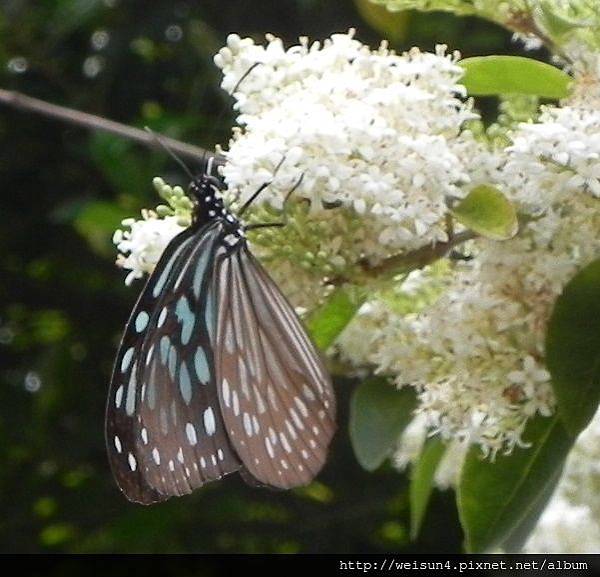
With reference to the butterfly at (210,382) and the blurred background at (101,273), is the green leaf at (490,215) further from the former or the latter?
the blurred background at (101,273)

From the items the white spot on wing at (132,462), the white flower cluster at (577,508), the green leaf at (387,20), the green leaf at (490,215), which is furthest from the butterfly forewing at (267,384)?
the green leaf at (387,20)

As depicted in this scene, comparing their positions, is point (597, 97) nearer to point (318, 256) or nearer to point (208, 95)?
point (318, 256)

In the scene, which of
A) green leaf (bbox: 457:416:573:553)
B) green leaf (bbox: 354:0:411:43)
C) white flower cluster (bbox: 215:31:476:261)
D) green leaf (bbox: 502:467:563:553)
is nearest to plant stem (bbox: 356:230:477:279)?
white flower cluster (bbox: 215:31:476:261)

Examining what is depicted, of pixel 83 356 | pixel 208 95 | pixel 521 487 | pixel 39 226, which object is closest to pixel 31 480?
pixel 83 356

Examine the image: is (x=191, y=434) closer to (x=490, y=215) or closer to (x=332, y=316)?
(x=332, y=316)

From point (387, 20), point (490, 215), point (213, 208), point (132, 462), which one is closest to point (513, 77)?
point (490, 215)

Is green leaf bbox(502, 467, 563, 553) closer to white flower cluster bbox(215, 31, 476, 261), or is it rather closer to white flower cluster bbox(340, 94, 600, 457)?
white flower cluster bbox(340, 94, 600, 457)
